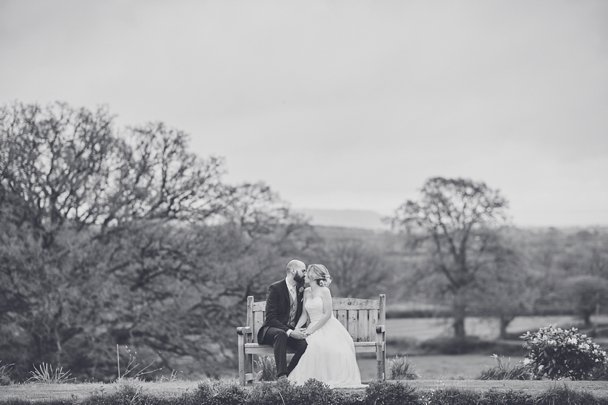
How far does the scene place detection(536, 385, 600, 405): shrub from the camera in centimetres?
884

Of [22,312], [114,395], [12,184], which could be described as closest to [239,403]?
[114,395]

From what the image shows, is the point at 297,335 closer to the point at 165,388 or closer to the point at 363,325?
the point at 363,325

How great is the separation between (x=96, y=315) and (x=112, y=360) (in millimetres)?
1381

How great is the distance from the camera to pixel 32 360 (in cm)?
2092

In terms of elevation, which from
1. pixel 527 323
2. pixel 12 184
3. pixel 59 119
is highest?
pixel 59 119

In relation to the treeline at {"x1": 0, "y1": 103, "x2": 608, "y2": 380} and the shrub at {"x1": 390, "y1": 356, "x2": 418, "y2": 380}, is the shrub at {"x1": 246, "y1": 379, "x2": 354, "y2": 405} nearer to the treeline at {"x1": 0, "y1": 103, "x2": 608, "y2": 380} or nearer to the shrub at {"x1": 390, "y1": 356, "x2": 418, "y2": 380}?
the shrub at {"x1": 390, "y1": 356, "x2": 418, "y2": 380}

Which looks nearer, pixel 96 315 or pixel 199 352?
pixel 96 315

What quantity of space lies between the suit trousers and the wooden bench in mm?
228

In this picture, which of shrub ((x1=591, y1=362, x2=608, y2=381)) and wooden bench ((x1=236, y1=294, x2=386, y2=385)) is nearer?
wooden bench ((x1=236, y1=294, x2=386, y2=385))

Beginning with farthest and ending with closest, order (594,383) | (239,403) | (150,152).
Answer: (150,152) < (594,383) < (239,403)

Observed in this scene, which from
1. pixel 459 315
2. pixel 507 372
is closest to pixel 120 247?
pixel 507 372

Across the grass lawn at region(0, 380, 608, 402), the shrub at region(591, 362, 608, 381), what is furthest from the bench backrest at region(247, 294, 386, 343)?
the shrub at region(591, 362, 608, 381)

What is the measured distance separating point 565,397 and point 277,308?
3.82 m

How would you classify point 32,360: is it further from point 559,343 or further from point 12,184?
point 559,343
